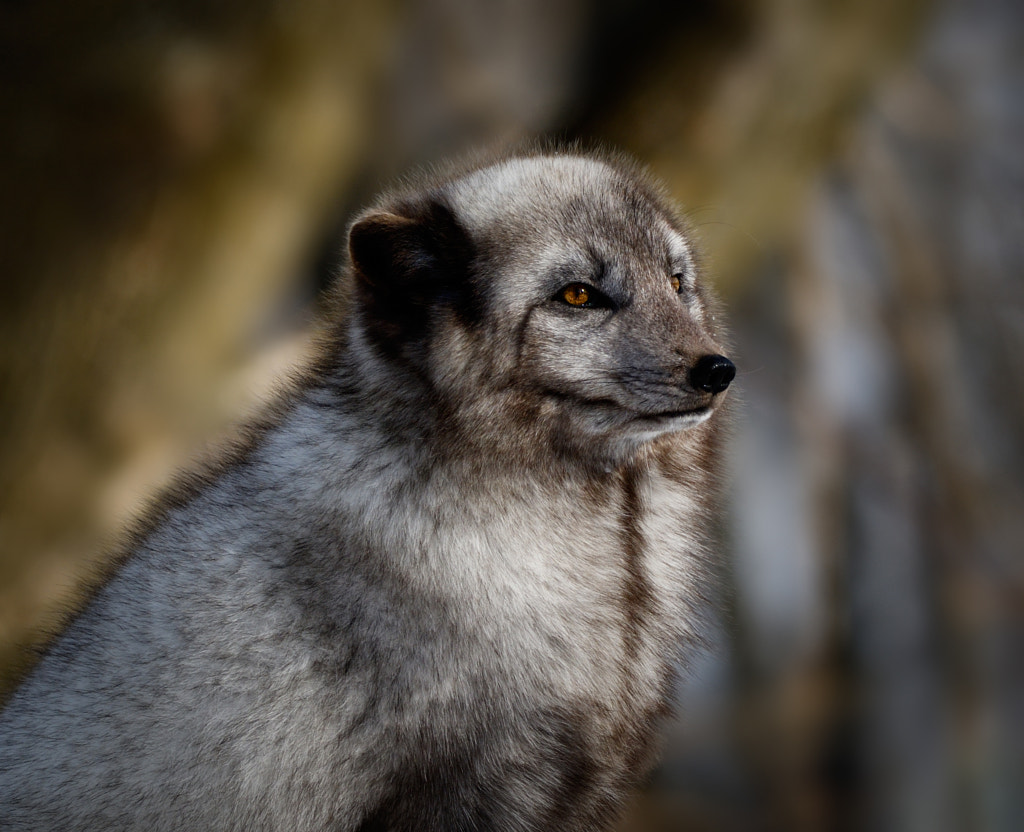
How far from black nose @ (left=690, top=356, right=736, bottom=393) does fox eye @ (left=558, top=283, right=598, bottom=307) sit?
241 millimetres

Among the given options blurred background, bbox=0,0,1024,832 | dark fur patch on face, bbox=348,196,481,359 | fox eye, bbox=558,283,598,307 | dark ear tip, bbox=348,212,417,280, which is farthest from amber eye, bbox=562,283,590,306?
blurred background, bbox=0,0,1024,832

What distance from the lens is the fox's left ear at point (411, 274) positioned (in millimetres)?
1993

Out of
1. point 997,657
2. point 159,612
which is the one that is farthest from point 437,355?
point 997,657

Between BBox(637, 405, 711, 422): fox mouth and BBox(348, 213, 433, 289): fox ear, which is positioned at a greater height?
BBox(348, 213, 433, 289): fox ear

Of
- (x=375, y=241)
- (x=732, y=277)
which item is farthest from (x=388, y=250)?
(x=732, y=277)

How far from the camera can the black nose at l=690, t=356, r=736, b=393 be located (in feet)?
6.17

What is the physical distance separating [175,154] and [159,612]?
2363 mm

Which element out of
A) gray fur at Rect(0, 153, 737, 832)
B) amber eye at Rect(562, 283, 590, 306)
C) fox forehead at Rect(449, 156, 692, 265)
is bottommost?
gray fur at Rect(0, 153, 737, 832)

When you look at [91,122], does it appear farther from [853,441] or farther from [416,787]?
[853,441]

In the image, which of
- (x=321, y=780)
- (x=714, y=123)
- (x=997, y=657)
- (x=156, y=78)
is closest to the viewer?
(x=321, y=780)

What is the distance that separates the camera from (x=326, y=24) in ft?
13.1

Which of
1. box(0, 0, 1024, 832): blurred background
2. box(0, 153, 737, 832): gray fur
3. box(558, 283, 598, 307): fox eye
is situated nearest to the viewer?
box(0, 153, 737, 832): gray fur

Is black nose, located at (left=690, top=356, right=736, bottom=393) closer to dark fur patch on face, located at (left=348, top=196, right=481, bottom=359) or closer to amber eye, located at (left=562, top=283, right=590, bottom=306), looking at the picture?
amber eye, located at (left=562, top=283, right=590, bottom=306)

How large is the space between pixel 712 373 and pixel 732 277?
3384 millimetres
